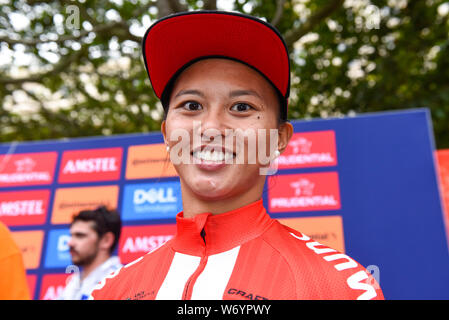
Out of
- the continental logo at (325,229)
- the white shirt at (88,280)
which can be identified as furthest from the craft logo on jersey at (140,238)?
the continental logo at (325,229)

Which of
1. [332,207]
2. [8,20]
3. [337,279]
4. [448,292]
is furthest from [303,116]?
[337,279]

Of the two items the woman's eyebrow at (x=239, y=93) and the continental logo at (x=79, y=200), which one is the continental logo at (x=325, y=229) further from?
the woman's eyebrow at (x=239, y=93)

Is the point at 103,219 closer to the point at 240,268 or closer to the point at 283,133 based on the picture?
the point at 283,133

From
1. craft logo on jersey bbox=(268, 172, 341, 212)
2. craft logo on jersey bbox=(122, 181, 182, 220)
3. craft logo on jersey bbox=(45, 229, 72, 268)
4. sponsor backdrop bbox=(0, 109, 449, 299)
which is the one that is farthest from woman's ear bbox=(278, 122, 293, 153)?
craft logo on jersey bbox=(45, 229, 72, 268)

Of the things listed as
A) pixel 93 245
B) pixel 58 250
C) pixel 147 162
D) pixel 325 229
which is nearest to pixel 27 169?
pixel 58 250

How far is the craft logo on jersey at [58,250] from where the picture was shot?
10.4 feet

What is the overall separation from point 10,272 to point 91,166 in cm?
185

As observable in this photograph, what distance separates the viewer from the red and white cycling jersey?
0.95 m

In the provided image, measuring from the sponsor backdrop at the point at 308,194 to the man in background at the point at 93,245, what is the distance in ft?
0.26

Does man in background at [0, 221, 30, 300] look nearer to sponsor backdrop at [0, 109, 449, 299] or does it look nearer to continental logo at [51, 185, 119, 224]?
sponsor backdrop at [0, 109, 449, 299]

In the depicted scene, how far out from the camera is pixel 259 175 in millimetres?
1227

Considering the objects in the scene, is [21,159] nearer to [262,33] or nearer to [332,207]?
[332,207]

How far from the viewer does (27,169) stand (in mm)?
3486

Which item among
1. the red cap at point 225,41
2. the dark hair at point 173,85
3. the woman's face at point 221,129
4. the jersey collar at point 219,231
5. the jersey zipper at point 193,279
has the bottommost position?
the jersey zipper at point 193,279
